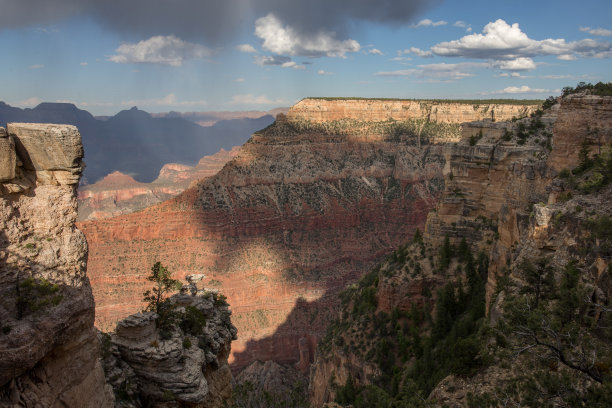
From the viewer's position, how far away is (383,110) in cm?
9150

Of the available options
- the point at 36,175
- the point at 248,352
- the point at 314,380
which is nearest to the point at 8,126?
the point at 36,175

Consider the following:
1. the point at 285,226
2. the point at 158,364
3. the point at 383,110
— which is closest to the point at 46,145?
the point at 158,364

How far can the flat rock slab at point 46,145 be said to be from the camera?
11344 mm

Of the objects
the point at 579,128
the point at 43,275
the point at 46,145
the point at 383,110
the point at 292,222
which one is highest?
the point at 383,110

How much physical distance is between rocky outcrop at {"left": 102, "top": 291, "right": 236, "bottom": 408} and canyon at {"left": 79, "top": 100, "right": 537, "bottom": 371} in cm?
3684

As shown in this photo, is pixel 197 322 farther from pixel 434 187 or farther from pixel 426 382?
pixel 434 187

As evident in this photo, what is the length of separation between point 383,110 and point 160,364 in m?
83.4

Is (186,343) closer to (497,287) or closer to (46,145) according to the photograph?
(46,145)

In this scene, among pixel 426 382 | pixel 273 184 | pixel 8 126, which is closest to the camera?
pixel 8 126

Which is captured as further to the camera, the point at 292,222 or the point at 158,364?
the point at 292,222

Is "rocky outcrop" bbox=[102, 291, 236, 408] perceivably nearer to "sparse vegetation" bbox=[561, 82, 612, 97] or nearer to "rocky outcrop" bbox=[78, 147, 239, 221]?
"sparse vegetation" bbox=[561, 82, 612, 97]

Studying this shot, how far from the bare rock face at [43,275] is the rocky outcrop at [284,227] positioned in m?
43.6

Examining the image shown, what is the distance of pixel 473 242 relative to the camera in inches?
1347

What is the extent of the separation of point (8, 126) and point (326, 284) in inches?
2271
